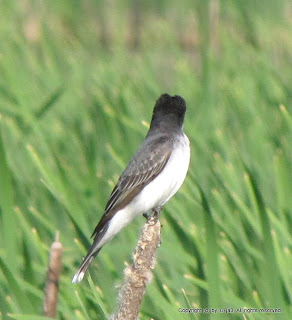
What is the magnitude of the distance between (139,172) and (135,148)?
1.61 meters

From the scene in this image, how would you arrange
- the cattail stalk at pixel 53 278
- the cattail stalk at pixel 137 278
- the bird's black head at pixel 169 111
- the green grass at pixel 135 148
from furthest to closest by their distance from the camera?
the bird's black head at pixel 169 111, the green grass at pixel 135 148, the cattail stalk at pixel 53 278, the cattail stalk at pixel 137 278

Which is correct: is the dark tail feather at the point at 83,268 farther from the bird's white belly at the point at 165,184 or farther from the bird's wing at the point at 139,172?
the bird's white belly at the point at 165,184

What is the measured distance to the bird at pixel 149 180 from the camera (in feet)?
9.93

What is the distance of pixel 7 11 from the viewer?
7.70m

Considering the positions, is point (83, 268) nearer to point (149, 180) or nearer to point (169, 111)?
point (149, 180)

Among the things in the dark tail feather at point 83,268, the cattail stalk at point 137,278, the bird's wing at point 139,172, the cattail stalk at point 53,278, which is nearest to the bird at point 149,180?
the bird's wing at point 139,172

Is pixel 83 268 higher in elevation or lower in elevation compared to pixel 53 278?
higher

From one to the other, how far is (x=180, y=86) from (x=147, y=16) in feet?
10.8

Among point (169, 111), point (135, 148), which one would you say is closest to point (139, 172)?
point (169, 111)

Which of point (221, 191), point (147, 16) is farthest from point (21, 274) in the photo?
point (147, 16)

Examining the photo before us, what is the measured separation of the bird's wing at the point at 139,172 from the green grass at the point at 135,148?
0.39 feet

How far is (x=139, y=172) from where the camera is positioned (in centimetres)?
309

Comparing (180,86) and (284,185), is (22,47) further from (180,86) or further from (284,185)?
(284,185)

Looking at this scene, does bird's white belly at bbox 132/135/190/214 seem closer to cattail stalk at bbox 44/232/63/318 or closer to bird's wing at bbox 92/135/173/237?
bird's wing at bbox 92/135/173/237
